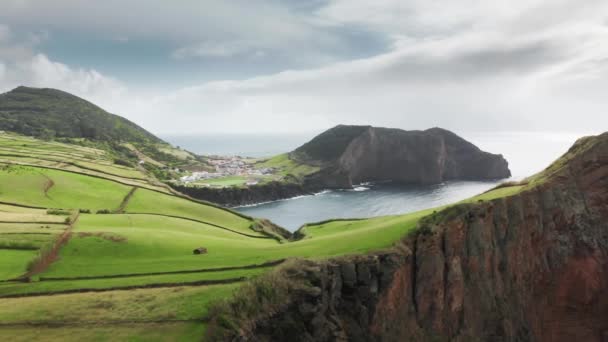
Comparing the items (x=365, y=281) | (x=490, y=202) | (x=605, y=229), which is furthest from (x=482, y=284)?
(x=605, y=229)

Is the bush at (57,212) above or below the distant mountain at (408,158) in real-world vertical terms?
below

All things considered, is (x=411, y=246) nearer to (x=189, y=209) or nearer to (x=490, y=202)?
(x=490, y=202)

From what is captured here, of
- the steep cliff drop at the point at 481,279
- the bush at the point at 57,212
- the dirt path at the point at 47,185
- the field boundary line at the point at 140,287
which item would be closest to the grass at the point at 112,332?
the steep cliff drop at the point at 481,279

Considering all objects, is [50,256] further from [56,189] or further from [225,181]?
[225,181]

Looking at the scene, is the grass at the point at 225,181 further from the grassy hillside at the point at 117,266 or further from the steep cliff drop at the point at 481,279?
the steep cliff drop at the point at 481,279

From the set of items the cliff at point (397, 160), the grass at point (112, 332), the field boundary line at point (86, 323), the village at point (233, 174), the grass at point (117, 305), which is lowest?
the grass at point (112, 332)

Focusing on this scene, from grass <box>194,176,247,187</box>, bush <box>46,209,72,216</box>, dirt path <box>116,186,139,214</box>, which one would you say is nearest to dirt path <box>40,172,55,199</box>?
dirt path <box>116,186,139,214</box>

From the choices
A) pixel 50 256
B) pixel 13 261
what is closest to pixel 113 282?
pixel 50 256
